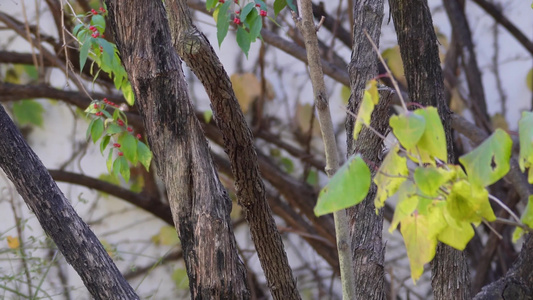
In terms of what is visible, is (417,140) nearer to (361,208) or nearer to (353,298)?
(353,298)

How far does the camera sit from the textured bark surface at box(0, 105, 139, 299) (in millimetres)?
999

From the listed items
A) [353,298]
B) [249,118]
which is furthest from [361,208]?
[249,118]

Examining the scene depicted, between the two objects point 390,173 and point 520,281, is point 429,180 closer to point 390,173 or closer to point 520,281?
point 390,173

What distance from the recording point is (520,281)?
3.20 ft

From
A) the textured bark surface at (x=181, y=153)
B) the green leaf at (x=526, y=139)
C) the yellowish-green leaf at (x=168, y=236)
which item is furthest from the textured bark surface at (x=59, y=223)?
the yellowish-green leaf at (x=168, y=236)

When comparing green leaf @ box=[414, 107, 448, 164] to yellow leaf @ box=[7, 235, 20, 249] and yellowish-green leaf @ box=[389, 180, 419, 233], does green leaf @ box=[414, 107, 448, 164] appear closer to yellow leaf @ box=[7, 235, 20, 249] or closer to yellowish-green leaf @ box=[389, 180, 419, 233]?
yellowish-green leaf @ box=[389, 180, 419, 233]

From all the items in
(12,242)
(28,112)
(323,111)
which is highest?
(28,112)

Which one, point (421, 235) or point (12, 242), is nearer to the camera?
point (421, 235)

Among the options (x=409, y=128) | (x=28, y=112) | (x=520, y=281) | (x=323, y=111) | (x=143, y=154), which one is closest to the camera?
(x=409, y=128)

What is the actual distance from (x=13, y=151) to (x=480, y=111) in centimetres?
182

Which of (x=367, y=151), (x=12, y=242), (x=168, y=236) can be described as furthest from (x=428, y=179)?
(x=168, y=236)

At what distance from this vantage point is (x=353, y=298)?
854 millimetres

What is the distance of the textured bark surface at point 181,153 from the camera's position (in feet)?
3.16

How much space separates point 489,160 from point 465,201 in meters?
0.04
